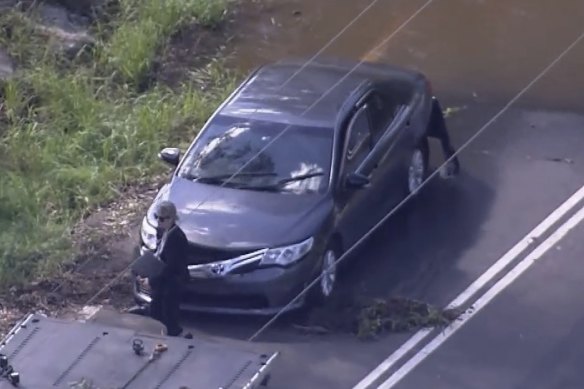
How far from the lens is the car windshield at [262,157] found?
13.8 meters

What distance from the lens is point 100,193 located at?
1602cm

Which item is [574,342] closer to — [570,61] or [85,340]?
[85,340]

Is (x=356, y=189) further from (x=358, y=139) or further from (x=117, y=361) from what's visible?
(x=117, y=361)

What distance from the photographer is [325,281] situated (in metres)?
13.4

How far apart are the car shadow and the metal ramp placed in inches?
122

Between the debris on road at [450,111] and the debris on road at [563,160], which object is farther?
the debris on road at [450,111]

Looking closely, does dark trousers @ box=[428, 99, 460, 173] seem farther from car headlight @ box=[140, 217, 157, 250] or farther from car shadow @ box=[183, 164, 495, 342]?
car headlight @ box=[140, 217, 157, 250]

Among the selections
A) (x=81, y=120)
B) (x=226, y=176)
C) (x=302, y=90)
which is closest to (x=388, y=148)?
(x=302, y=90)

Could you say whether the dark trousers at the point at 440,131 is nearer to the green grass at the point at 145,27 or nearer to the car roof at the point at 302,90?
the car roof at the point at 302,90

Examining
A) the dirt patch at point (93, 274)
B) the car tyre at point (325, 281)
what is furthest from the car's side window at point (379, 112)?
the dirt patch at point (93, 274)

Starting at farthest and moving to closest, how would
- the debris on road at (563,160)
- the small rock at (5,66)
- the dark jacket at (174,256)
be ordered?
the small rock at (5,66) < the debris on road at (563,160) < the dark jacket at (174,256)

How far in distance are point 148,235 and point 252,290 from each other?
1.13 metres

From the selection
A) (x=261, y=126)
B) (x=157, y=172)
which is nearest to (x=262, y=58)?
(x=157, y=172)

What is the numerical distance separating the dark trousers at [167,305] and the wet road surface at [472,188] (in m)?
0.65
